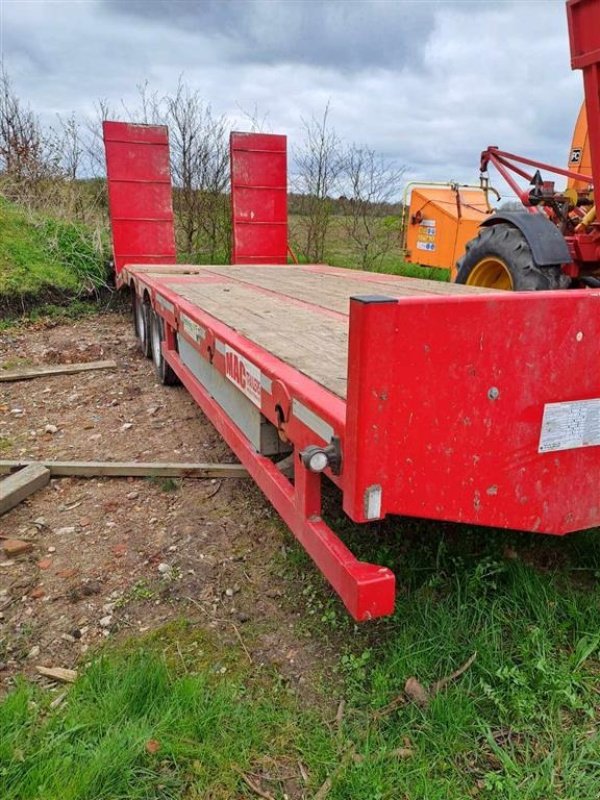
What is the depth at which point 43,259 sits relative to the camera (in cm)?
929

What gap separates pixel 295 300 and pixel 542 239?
160 cm

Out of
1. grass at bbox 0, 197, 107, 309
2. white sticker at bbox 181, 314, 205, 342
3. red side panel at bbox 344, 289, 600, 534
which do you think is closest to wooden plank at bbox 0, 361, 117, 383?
white sticker at bbox 181, 314, 205, 342

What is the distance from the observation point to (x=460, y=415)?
1.69 metres

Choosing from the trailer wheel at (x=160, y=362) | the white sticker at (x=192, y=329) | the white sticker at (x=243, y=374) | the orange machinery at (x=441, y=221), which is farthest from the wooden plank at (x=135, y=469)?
the orange machinery at (x=441, y=221)

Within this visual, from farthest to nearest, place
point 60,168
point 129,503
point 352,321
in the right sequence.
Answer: point 60,168 < point 129,503 < point 352,321

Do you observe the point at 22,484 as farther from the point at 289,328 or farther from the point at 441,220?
the point at 441,220

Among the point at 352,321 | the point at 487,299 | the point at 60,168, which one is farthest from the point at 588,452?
the point at 60,168

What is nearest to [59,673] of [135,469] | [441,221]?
[135,469]

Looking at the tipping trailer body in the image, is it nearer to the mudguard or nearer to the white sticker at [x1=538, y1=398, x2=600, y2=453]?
the white sticker at [x1=538, y1=398, x2=600, y2=453]

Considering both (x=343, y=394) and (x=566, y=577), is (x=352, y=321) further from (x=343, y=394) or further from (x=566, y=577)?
(x=566, y=577)

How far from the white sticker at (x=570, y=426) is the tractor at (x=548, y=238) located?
153 centimetres

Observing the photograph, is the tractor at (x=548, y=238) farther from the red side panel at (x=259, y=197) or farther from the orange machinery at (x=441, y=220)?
the red side panel at (x=259, y=197)

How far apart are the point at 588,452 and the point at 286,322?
165cm

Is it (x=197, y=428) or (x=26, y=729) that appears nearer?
(x=26, y=729)
